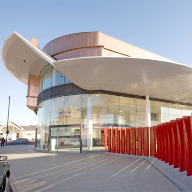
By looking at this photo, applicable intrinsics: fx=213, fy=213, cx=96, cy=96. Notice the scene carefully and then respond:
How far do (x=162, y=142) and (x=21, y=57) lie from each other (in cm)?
1666

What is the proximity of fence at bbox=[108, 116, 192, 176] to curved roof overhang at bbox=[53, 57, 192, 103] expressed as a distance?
153 inches

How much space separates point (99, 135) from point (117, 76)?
22.2 ft

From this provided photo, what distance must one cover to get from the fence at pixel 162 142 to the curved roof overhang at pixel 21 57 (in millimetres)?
8640

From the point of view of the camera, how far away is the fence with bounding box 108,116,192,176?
8.72 m

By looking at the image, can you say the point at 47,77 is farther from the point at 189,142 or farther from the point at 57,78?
the point at 189,142

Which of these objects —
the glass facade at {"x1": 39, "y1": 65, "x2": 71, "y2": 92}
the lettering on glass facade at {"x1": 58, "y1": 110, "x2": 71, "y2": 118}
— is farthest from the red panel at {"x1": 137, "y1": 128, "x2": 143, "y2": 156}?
the glass facade at {"x1": 39, "y1": 65, "x2": 71, "y2": 92}

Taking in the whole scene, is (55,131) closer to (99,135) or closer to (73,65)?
(99,135)

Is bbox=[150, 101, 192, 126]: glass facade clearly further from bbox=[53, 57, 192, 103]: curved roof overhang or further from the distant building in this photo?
bbox=[53, 57, 192, 103]: curved roof overhang

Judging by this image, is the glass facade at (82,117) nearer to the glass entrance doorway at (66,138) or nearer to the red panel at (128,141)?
the glass entrance doorway at (66,138)

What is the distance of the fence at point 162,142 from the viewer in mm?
8721

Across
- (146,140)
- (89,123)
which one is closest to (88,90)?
(89,123)

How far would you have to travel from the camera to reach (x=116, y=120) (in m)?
21.4

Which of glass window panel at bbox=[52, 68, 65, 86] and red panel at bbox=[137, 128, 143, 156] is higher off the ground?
glass window panel at bbox=[52, 68, 65, 86]

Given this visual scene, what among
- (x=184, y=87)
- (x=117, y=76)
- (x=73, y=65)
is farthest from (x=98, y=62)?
(x=184, y=87)
